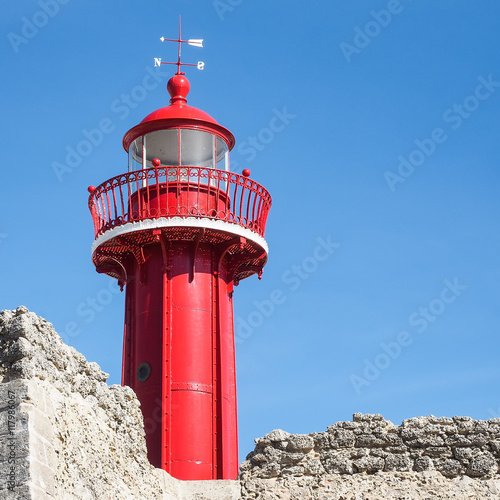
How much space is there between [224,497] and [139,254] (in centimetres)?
545

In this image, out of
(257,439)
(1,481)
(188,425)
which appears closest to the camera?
(1,481)

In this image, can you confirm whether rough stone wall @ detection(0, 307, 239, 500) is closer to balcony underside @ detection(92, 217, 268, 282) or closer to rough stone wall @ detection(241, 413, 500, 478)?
rough stone wall @ detection(241, 413, 500, 478)

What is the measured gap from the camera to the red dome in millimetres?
15805

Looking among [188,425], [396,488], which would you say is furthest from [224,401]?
[396,488]

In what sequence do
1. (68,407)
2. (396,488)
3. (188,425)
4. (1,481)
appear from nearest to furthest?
(1,481) → (68,407) → (396,488) → (188,425)

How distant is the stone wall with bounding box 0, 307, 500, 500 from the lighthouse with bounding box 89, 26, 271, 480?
3.23m

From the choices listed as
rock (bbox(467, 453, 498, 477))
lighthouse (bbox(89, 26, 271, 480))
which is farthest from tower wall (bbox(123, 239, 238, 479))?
rock (bbox(467, 453, 498, 477))

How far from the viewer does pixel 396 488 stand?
10234mm

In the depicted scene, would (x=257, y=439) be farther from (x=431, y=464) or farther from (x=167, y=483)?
(x=431, y=464)

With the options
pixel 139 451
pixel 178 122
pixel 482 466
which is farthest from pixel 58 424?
pixel 178 122

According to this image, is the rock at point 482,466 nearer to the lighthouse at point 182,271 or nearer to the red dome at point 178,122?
the lighthouse at point 182,271

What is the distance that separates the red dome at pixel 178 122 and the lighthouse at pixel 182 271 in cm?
2

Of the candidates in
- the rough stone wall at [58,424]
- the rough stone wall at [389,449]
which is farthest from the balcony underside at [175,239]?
the rough stone wall at [58,424]

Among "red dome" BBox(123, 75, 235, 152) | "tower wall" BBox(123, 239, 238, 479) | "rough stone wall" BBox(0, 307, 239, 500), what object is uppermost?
"red dome" BBox(123, 75, 235, 152)
